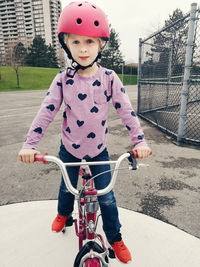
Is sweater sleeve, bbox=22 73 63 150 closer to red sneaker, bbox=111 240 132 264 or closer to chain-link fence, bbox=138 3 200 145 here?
red sneaker, bbox=111 240 132 264

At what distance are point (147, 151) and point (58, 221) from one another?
1250 millimetres

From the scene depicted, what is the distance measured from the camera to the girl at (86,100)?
4.80 ft

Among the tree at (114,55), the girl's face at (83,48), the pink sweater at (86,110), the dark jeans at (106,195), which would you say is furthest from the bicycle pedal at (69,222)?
the tree at (114,55)

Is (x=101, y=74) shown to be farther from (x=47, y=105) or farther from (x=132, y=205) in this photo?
(x=132, y=205)

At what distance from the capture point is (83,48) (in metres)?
1.48

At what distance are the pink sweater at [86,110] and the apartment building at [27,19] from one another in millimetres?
97416

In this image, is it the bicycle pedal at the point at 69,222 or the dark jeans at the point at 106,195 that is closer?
the dark jeans at the point at 106,195

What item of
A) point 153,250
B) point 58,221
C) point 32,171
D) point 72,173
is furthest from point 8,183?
point 153,250

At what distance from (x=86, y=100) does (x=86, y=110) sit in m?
0.08

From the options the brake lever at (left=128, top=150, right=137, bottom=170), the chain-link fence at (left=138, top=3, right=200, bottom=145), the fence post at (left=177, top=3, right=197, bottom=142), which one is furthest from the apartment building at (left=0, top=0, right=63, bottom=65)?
the brake lever at (left=128, top=150, right=137, bottom=170)

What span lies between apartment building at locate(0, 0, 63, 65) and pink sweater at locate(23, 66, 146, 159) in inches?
3835

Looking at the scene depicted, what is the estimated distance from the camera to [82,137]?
1671mm

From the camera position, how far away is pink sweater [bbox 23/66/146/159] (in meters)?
1.61

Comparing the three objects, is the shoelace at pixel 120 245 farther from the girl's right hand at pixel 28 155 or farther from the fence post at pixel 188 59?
the fence post at pixel 188 59
